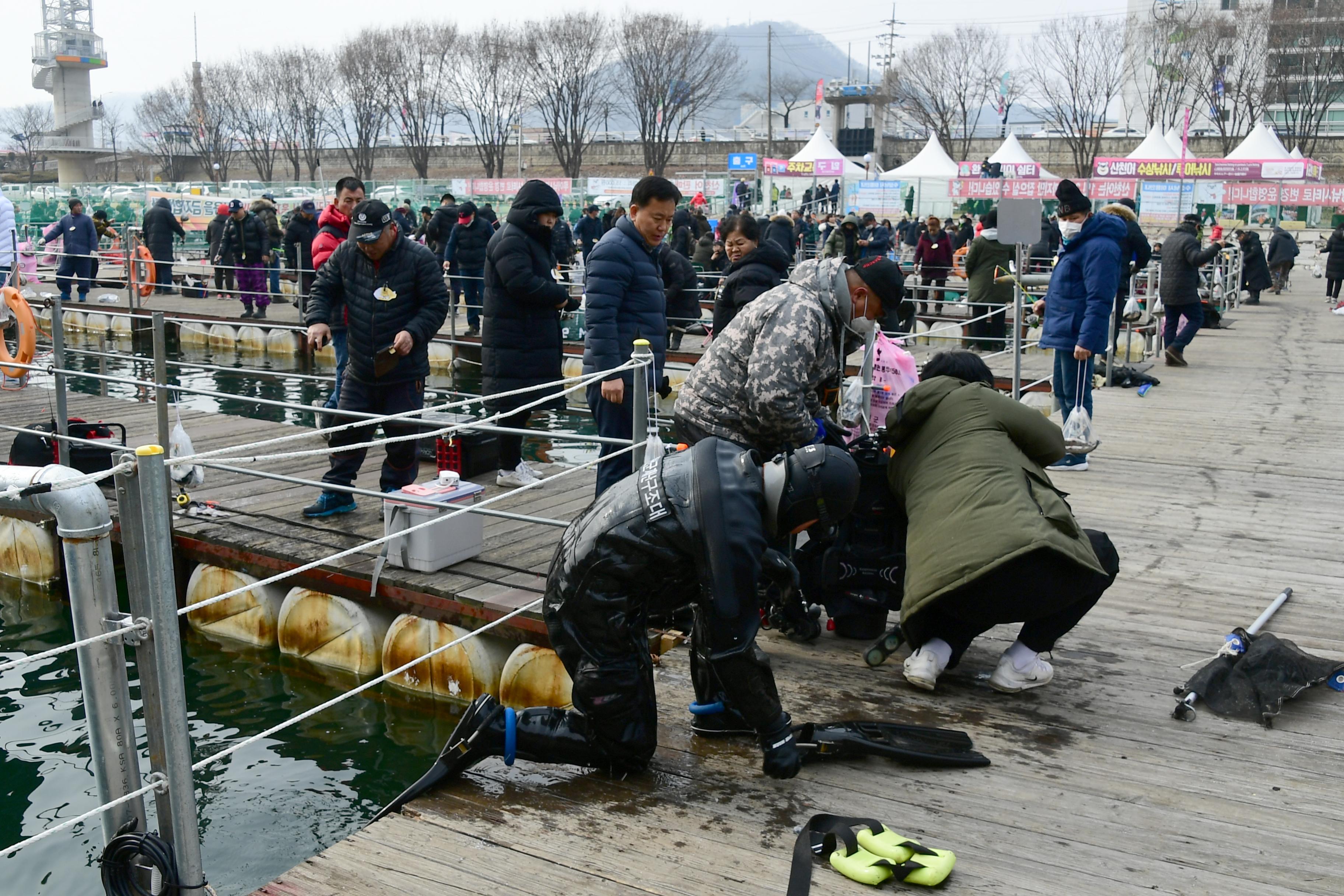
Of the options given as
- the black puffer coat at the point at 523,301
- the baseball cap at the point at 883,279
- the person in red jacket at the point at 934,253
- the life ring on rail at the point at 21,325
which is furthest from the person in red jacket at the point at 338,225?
the person in red jacket at the point at 934,253

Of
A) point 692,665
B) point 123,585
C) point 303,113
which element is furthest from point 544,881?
point 303,113

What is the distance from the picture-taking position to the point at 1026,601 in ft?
12.2

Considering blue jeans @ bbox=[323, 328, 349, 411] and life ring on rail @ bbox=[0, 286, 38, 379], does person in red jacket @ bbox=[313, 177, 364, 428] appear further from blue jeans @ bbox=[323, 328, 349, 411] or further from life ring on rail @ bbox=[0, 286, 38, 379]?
life ring on rail @ bbox=[0, 286, 38, 379]

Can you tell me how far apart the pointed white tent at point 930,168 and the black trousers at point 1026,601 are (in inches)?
1186

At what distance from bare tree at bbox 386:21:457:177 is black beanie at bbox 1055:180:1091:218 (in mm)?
52405

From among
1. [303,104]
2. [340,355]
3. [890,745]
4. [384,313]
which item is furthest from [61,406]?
[303,104]

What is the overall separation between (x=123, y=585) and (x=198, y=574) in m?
1.28

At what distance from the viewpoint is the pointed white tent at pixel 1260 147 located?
3139 cm

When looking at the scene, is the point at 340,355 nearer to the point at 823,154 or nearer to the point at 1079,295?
the point at 1079,295

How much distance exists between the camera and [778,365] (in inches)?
149

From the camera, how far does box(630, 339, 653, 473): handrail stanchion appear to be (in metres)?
4.82

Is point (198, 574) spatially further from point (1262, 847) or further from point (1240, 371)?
point (1240, 371)

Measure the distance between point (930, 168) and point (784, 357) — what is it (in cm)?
3110

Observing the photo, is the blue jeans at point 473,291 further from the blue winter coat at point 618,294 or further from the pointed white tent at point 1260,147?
the pointed white tent at point 1260,147
